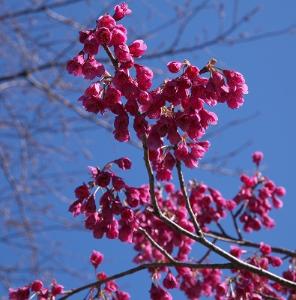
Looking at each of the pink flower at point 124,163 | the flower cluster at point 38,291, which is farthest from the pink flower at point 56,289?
the pink flower at point 124,163

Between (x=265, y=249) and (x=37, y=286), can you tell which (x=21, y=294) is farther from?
(x=265, y=249)

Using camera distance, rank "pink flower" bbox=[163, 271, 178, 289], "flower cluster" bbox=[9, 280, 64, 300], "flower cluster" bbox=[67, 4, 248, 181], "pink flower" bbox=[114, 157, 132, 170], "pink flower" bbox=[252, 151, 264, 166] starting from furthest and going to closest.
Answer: "pink flower" bbox=[252, 151, 264, 166]
"pink flower" bbox=[163, 271, 178, 289]
"flower cluster" bbox=[9, 280, 64, 300]
"pink flower" bbox=[114, 157, 132, 170]
"flower cluster" bbox=[67, 4, 248, 181]

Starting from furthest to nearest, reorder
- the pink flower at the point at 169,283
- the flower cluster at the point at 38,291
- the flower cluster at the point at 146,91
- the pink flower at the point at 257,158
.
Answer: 1. the pink flower at the point at 257,158
2. the pink flower at the point at 169,283
3. the flower cluster at the point at 38,291
4. the flower cluster at the point at 146,91

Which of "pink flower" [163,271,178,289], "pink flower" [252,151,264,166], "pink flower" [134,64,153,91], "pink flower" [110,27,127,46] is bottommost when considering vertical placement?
"pink flower" [163,271,178,289]

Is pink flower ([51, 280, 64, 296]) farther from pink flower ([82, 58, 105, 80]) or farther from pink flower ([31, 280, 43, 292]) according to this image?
pink flower ([82, 58, 105, 80])

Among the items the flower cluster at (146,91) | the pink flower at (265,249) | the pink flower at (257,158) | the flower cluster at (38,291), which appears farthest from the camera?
the pink flower at (257,158)

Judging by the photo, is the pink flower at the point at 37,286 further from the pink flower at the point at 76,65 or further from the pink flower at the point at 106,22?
the pink flower at the point at 106,22

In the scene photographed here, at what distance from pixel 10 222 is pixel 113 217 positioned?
406 centimetres

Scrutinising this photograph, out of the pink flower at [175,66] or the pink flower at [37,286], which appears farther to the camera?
the pink flower at [37,286]

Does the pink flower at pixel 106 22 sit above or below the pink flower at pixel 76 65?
above

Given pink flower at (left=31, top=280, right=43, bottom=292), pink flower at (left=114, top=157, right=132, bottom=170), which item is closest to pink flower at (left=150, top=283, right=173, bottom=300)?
pink flower at (left=31, top=280, right=43, bottom=292)

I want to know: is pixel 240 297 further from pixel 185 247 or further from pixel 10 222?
pixel 10 222

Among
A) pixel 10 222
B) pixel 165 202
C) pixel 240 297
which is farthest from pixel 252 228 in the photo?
pixel 10 222

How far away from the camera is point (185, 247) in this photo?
9.72 feet
